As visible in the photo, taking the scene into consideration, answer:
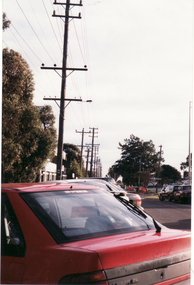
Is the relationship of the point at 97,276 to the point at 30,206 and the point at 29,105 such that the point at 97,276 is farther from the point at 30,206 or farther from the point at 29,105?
the point at 29,105

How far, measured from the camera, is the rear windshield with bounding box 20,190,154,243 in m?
2.75

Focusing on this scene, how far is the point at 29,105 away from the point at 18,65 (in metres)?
2.14

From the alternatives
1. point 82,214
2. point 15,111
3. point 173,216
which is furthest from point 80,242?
point 15,111

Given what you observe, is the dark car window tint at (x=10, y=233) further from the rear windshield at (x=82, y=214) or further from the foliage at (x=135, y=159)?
the foliage at (x=135, y=159)

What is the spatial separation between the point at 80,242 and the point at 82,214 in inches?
24.0

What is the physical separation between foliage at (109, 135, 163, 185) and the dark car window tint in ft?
203

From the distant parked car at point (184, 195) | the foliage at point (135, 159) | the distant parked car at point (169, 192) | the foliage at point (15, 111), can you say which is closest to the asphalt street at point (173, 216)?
the distant parked car at point (184, 195)

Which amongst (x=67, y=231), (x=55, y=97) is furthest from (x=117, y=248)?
(x=55, y=97)

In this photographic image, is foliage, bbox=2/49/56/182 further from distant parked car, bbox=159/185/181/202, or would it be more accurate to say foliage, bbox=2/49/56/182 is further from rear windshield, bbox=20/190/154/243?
distant parked car, bbox=159/185/181/202

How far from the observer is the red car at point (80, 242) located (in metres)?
2.37

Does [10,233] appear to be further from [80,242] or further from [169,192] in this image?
[169,192]

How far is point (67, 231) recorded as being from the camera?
2.75 metres

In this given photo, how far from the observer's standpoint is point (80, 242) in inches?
103

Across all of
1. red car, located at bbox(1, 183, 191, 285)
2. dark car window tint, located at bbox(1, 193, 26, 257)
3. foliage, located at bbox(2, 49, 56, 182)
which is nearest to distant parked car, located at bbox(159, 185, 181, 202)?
foliage, located at bbox(2, 49, 56, 182)
